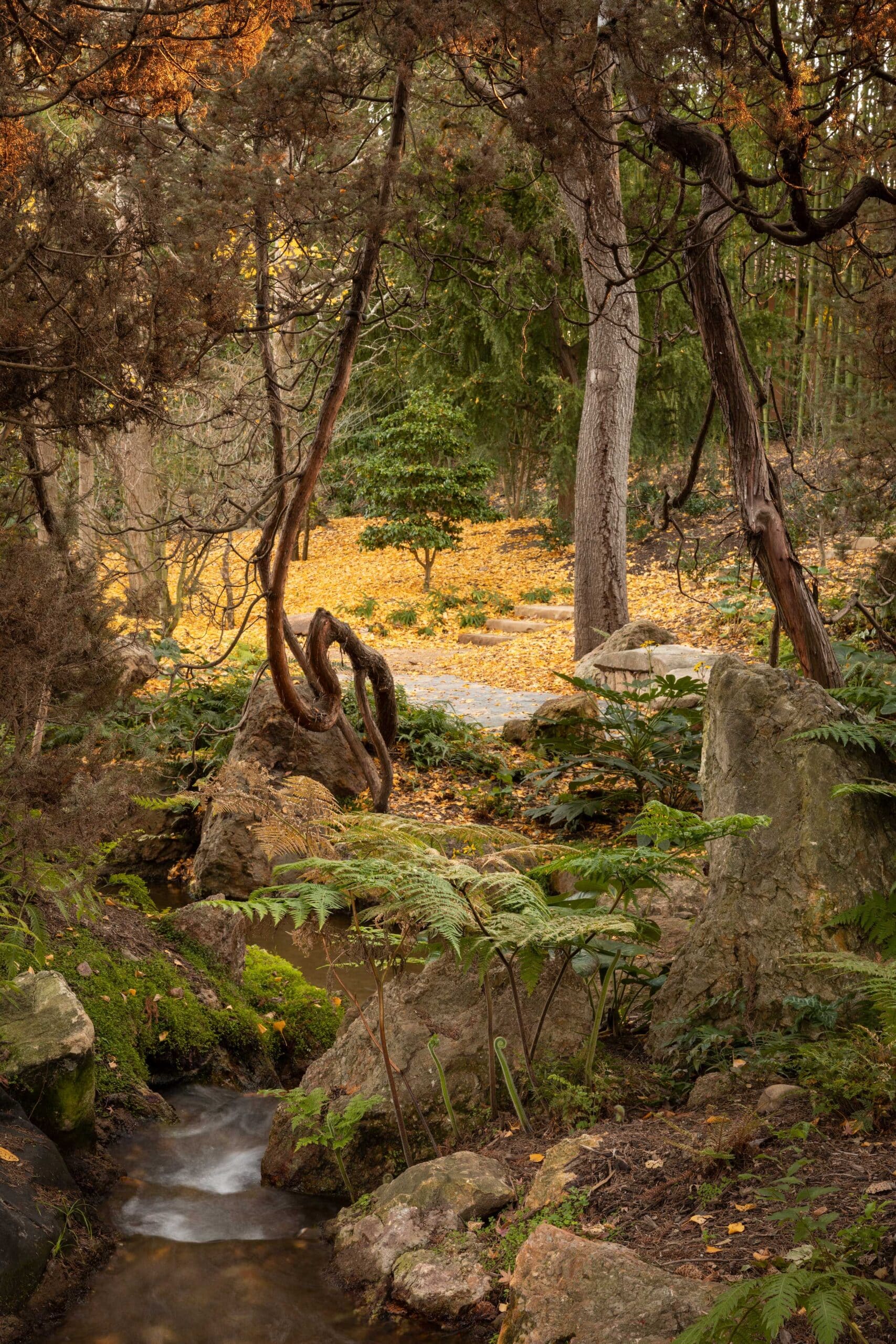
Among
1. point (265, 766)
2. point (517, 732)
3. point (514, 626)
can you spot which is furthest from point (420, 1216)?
point (514, 626)

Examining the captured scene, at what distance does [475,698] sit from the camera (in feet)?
38.9

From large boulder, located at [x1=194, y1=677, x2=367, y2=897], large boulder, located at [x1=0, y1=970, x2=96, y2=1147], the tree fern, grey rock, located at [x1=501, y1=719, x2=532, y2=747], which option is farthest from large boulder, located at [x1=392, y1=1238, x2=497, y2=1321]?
grey rock, located at [x1=501, y1=719, x2=532, y2=747]

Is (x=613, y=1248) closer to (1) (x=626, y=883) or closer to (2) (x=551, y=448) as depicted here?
(1) (x=626, y=883)

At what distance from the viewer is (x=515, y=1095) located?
3.07 metres

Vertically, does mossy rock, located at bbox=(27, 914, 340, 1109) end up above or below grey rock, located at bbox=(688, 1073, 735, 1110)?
below

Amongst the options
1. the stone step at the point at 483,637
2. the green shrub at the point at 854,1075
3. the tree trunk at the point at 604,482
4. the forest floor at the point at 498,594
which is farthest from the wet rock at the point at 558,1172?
the stone step at the point at 483,637

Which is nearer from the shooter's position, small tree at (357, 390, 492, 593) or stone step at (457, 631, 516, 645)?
stone step at (457, 631, 516, 645)

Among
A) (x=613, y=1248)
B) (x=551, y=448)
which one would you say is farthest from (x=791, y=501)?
(x=613, y=1248)

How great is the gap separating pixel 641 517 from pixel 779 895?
17.2 meters

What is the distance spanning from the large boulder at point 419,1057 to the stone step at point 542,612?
12.9 meters

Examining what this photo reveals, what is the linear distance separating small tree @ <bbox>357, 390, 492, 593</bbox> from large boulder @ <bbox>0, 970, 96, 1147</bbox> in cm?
1534

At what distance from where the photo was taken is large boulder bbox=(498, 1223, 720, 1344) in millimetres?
2049

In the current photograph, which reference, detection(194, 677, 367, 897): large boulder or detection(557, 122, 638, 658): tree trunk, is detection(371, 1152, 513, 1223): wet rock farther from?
detection(557, 122, 638, 658): tree trunk

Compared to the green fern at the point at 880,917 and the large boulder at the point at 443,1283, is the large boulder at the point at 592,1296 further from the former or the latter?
the green fern at the point at 880,917
